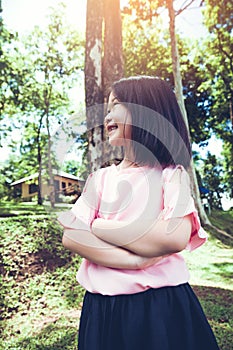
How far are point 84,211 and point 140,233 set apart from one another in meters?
0.12

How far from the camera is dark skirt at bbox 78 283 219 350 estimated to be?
0.60 meters

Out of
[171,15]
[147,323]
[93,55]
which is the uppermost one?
[171,15]

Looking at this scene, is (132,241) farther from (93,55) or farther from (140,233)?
(93,55)

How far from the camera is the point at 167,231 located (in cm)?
56

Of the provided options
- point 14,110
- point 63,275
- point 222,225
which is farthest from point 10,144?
point 63,275

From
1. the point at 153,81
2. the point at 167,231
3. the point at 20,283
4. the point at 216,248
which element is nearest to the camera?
the point at 167,231

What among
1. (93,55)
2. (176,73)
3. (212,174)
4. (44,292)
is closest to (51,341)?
(44,292)

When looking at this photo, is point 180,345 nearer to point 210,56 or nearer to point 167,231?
point 167,231

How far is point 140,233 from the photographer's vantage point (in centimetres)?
57

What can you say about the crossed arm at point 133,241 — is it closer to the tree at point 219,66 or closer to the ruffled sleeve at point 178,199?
the ruffled sleeve at point 178,199

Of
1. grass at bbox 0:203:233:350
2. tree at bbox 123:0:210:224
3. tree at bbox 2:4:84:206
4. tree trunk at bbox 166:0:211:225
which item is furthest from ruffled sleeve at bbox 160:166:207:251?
tree at bbox 2:4:84:206

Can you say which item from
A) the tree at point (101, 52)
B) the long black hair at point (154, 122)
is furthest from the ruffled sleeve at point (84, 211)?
the tree at point (101, 52)

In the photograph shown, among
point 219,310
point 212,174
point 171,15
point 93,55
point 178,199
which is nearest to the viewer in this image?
point 178,199

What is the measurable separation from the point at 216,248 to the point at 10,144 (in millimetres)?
4334
